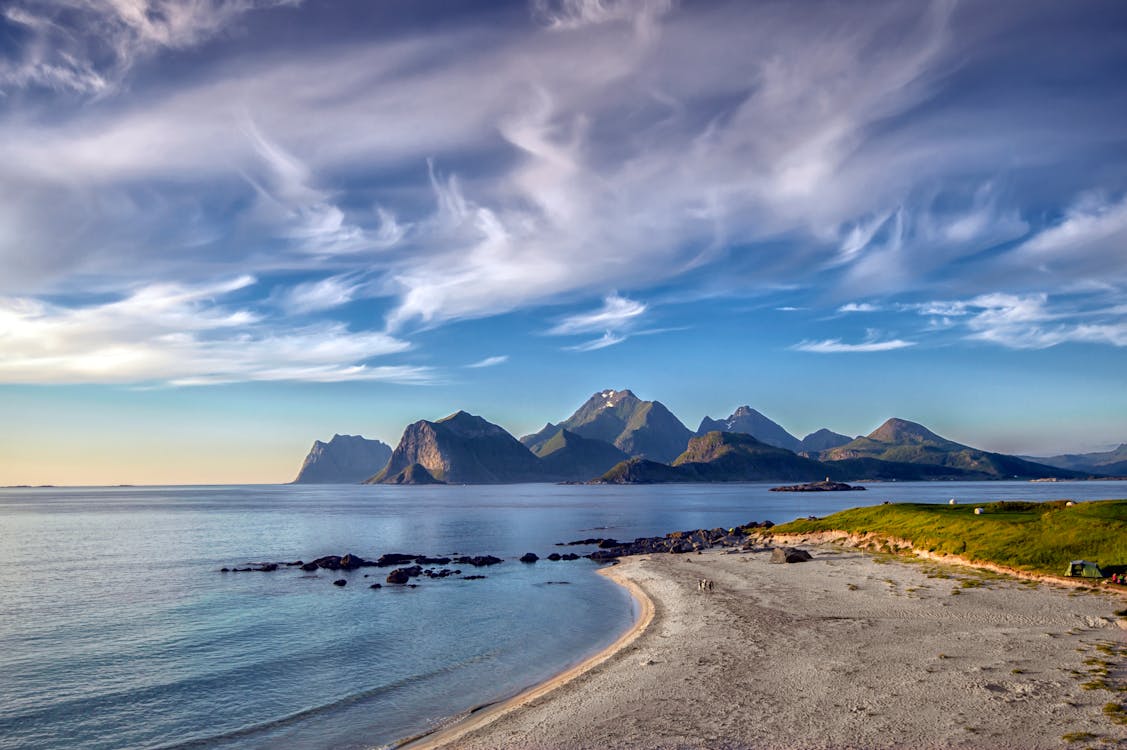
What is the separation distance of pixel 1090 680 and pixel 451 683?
2316 cm

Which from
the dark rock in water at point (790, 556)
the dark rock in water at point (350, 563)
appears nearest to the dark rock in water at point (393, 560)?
the dark rock in water at point (350, 563)

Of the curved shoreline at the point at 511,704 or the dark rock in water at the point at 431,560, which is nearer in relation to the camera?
the curved shoreline at the point at 511,704

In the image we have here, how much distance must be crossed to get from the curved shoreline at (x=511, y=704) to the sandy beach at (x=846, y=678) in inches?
5.3

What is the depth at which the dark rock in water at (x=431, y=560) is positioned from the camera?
66.8 metres

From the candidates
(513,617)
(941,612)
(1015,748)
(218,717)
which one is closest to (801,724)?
(1015,748)

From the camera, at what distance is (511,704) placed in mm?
23734

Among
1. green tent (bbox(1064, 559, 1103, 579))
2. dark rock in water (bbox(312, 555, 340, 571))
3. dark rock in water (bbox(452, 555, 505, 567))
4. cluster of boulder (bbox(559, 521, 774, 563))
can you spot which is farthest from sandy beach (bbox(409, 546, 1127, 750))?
dark rock in water (bbox(312, 555, 340, 571))

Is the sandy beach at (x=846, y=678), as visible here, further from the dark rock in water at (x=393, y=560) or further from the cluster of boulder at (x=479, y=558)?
the dark rock in water at (x=393, y=560)

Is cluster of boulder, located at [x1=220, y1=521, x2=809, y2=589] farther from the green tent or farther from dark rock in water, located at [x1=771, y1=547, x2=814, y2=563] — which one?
the green tent

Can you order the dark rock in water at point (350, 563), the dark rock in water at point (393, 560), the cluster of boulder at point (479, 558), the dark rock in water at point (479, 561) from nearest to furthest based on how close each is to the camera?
1. the cluster of boulder at point (479, 558)
2. the dark rock in water at point (350, 563)
3. the dark rock in water at point (479, 561)
4. the dark rock in water at point (393, 560)

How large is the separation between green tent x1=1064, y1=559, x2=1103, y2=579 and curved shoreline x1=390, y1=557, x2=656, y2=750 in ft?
84.0

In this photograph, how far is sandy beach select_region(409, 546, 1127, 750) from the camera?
1775 centimetres

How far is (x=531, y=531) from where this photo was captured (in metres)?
106

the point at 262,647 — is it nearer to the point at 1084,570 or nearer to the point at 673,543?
the point at 1084,570
